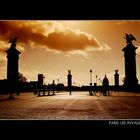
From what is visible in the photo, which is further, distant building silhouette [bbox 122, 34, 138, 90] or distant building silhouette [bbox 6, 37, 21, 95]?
distant building silhouette [bbox 122, 34, 138, 90]

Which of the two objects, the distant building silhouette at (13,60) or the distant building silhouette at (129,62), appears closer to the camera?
the distant building silhouette at (13,60)

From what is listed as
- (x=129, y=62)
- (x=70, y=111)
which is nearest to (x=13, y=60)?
(x=129, y=62)

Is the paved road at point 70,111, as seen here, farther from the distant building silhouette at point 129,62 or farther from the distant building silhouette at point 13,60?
the distant building silhouette at point 129,62

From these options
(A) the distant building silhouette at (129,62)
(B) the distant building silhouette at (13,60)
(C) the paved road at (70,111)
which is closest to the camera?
(C) the paved road at (70,111)

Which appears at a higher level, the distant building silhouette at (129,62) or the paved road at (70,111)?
the distant building silhouette at (129,62)

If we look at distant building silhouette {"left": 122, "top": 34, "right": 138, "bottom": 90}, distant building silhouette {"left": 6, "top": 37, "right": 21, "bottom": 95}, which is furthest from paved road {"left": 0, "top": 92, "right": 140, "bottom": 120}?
distant building silhouette {"left": 122, "top": 34, "right": 138, "bottom": 90}

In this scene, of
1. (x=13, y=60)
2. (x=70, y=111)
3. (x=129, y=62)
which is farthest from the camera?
(x=129, y=62)

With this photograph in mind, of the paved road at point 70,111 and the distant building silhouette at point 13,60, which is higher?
the distant building silhouette at point 13,60

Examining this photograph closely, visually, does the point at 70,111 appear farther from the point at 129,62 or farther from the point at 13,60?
the point at 129,62

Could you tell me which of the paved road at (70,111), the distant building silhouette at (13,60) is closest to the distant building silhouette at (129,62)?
the distant building silhouette at (13,60)

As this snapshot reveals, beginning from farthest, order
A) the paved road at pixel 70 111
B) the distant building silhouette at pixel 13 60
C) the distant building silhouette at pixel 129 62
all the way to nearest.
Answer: the distant building silhouette at pixel 129 62 < the distant building silhouette at pixel 13 60 < the paved road at pixel 70 111

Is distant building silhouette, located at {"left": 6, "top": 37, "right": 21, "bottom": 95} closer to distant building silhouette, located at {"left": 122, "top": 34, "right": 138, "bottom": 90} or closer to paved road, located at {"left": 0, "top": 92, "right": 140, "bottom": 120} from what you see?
distant building silhouette, located at {"left": 122, "top": 34, "right": 138, "bottom": 90}

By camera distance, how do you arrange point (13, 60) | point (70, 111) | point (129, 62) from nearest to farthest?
1. point (70, 111)
2. point (13, 60)
3. point (129, 62)
